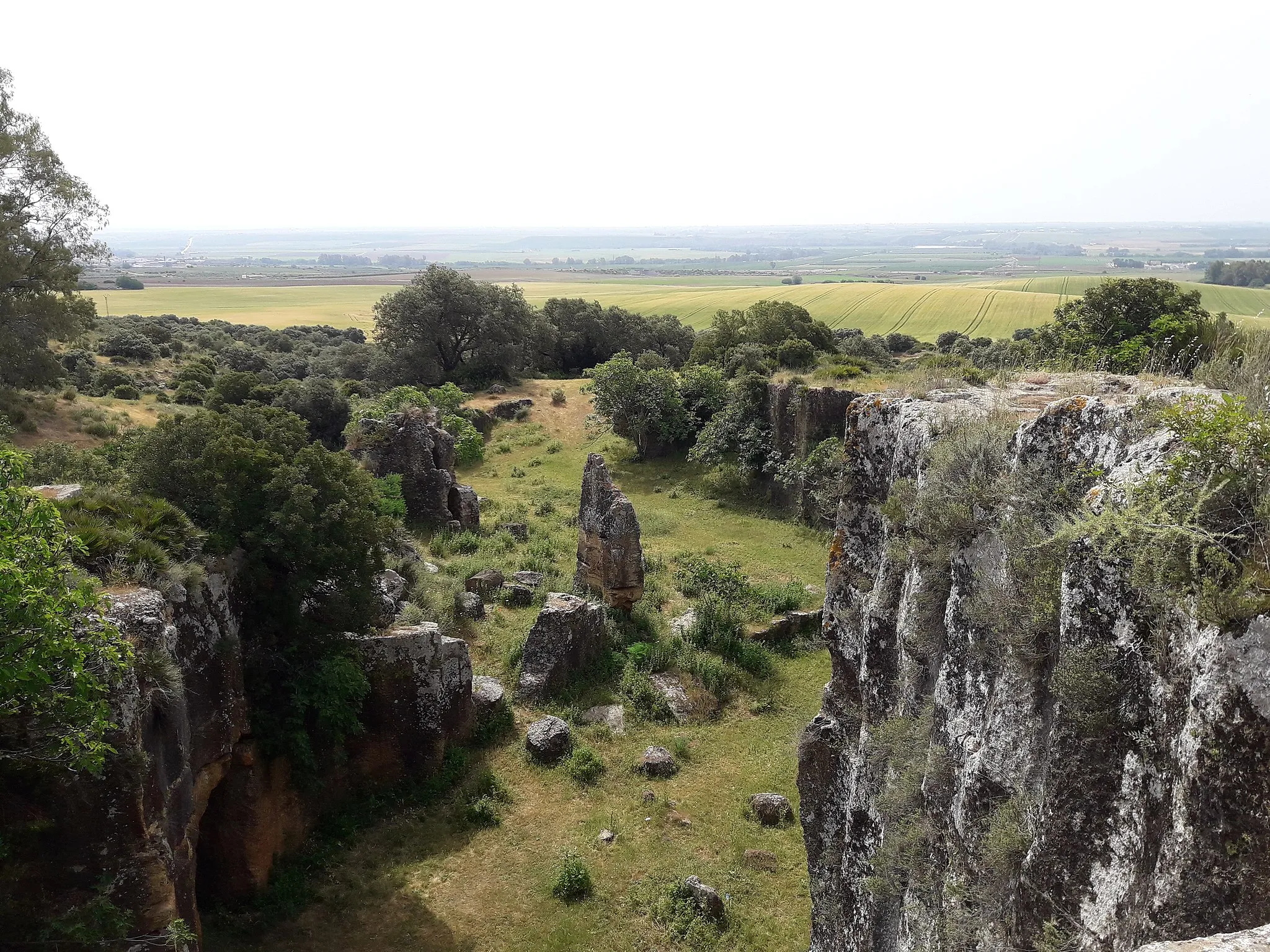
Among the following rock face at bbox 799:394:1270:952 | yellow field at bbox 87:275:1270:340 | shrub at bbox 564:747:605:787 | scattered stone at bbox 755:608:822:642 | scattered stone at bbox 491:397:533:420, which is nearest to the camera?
rock face at bbox 799:394:1270:952

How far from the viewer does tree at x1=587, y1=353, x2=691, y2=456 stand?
1502 inches

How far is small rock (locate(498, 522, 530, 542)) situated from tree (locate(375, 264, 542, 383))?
87.9 feet

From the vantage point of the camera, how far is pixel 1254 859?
4.28 meters

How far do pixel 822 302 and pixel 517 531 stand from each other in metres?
92.5

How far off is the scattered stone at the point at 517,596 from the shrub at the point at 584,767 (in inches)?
270

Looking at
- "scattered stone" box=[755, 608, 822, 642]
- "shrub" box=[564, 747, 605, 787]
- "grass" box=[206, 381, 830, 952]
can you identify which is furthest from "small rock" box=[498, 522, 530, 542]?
"shrub" box=[564, 747, 605, 787]

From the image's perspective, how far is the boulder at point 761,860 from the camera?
44.5 ft

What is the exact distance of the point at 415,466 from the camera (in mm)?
28172

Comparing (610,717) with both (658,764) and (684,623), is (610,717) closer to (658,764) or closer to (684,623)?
(658,764)

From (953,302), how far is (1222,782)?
102238 mm

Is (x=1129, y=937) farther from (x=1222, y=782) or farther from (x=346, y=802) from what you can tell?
(x=346, y=802)

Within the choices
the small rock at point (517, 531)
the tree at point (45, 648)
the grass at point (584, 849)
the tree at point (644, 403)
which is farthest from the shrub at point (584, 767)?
the tree at point (644, 403)

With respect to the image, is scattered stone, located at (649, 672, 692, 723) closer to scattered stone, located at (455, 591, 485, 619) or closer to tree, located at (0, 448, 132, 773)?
scattered stone, located at (455, 591, 485, 619)

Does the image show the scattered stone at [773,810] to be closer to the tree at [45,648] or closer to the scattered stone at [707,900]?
the scattered stone at [707,900]
